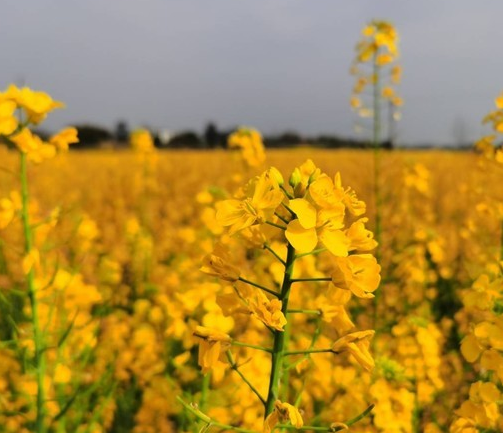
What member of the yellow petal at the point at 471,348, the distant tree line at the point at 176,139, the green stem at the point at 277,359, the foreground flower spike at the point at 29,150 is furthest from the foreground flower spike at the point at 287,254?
the distant tree line at the point at 176,139

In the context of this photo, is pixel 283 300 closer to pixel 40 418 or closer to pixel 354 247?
pixel 354 247

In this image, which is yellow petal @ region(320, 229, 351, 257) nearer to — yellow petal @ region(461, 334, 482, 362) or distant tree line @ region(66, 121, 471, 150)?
yellow petal @ region(461, 334, 482, 362)

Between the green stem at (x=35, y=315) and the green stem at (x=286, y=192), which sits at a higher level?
the green stem at (x=286, y=192)

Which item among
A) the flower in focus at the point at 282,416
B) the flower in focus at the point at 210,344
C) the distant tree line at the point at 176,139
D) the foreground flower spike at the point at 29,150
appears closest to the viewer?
the flower in focus at the point at 282,416

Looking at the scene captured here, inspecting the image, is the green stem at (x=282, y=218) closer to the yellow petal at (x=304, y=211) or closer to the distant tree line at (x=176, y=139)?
the yellow petal at (x=304, y=211)

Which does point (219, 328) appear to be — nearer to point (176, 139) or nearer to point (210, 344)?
point (210, 344)

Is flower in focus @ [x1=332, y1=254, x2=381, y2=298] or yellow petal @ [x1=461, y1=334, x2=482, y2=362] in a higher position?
flower in focus @ [x1=332, y1=254, x2=381, y2=298]

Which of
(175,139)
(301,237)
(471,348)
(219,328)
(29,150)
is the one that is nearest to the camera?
(301,237)

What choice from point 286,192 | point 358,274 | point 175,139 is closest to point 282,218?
point 286,192

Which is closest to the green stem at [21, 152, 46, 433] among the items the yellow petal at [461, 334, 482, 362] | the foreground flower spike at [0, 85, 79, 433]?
the foreground flower spike at [0, 85, 79, 433]

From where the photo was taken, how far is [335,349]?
3.28 feet

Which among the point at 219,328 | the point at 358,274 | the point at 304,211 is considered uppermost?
the point at 304,211

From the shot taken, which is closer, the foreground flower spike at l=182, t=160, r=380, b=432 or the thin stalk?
the foreground flower spike at l=182, t=160, r=380, b=432

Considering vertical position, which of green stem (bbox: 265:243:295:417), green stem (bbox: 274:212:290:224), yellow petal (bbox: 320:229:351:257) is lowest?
green stem (bbox: 265:243:295:417)
